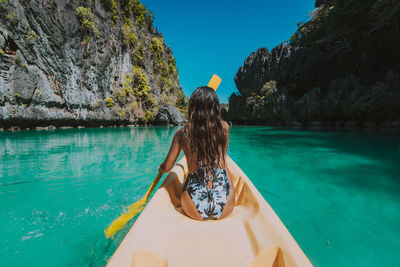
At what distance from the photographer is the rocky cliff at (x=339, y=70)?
1272 centimetres

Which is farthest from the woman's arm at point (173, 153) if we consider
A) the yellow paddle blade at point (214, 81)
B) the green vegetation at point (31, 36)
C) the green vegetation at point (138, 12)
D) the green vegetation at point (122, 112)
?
the green vegetation at point (138, 12)

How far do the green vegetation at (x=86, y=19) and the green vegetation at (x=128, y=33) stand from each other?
4.66 m

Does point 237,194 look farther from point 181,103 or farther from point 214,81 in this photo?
point 181,103

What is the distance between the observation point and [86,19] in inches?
690

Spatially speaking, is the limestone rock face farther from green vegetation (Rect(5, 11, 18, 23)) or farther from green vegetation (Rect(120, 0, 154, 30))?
green vegetation (Rect(5, 11, 18, 23))

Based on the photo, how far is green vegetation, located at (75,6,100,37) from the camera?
1705 cm

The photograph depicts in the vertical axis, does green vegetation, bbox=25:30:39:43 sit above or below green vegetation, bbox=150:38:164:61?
below

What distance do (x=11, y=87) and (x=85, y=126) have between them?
7.03 m

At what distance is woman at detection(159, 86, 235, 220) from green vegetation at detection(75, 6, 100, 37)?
2211cm

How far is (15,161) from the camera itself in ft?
16.1

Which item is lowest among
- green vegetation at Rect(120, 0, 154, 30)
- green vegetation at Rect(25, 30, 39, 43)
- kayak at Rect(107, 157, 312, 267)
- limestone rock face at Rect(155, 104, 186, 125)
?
kayak at Rect(107, 157, 312, 267)

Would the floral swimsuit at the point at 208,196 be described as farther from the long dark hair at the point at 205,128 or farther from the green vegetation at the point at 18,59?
the green vegetation at the point at 18,59

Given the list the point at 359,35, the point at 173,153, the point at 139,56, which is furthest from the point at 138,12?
the point at 173,153

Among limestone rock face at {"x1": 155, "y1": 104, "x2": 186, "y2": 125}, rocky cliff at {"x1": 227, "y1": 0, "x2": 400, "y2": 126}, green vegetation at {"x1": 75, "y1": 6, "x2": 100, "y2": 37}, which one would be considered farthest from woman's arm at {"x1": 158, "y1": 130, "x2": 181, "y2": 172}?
limestone rock face at {"x1": 155, "y1": 104, "x2": 186, "y2": 125}
